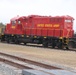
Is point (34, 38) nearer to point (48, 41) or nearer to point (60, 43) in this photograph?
point (48, 41)

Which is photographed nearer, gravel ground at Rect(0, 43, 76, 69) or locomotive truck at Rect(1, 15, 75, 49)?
gravel ground at Rect(0, 43, 76, 69)

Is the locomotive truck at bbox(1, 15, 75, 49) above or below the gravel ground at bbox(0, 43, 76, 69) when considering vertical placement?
above

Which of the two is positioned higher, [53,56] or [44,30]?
[44,30]

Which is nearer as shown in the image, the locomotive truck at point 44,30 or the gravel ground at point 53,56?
the gravel ground at point 53,56

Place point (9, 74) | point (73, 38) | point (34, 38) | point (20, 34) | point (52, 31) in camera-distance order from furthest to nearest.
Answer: point (20, 34), point (34, 38), point (52, 31), point (73, 38), point (9, 74)

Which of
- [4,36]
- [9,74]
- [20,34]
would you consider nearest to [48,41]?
[20,34]

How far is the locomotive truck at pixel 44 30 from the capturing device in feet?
108

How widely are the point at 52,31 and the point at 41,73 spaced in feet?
85.6

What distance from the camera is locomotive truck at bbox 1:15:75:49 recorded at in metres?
32.8

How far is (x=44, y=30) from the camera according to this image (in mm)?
35344

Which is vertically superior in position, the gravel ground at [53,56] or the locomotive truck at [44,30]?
the locomotive truck at [44,30]

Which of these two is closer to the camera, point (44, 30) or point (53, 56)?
point (53, 56)

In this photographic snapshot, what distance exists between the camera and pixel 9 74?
1156cm

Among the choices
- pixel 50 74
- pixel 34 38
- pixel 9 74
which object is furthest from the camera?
pixel 34 38
